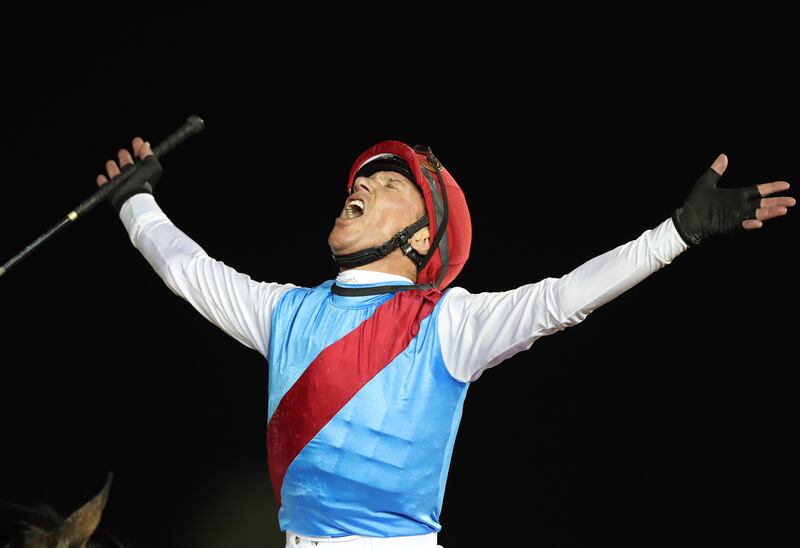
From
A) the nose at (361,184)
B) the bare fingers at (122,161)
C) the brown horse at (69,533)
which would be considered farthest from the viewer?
the bare fingers at (122,161)

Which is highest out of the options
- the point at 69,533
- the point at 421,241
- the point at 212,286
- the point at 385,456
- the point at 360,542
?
the point at 421,241

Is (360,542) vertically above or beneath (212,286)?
beneath

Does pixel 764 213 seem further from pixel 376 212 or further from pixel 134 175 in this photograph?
pixel 134 175

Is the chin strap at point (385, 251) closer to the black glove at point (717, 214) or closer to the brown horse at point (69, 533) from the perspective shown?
the black glove at point (717, 214)

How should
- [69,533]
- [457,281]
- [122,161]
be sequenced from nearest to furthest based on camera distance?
[69,533] → [122,161] → [457,281]

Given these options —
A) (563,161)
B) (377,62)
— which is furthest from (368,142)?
(563,161)

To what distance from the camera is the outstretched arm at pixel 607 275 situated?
213 centimetres

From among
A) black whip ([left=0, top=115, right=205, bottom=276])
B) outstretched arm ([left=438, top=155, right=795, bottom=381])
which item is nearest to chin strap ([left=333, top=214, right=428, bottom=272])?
outstretched arm ([left=438, top=155, right=795, bottom=381])

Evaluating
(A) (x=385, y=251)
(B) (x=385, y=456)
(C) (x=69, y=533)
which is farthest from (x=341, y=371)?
(C) (x=69, y=533)

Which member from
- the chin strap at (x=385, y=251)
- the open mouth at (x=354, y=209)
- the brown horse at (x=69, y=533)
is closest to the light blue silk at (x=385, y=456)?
the chin strap at (x=385, y=251)

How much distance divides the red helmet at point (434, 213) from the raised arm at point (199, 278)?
210 millimetres

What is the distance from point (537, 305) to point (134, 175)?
3.50 feet

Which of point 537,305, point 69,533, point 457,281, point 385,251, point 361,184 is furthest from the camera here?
point 457,281

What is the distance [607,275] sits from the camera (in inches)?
85.0
